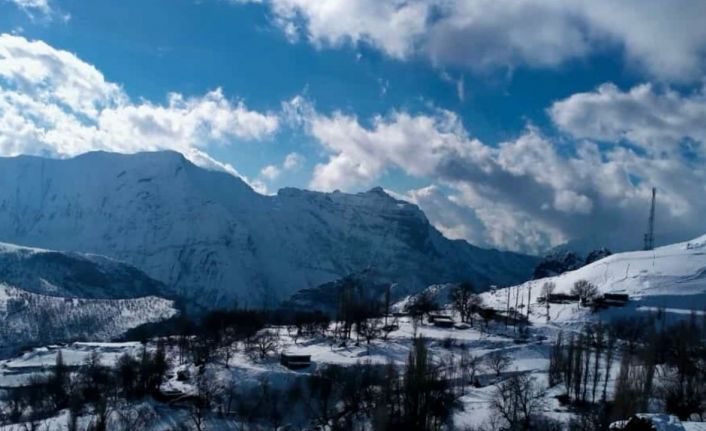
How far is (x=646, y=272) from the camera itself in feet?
515

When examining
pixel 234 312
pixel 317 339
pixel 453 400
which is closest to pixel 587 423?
pixel 453 400

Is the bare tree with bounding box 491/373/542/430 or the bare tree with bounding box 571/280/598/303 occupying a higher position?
the bare tree with bounding box 571/280/598/303

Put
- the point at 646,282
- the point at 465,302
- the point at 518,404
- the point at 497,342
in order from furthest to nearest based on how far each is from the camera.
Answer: the point at 646,282 < the point at 465,302 < the point at 497,342 < the point at 518,404

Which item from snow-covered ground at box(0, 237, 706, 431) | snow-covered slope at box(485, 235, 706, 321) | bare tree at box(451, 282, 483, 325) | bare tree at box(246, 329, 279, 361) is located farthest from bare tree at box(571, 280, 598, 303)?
bare tree at box(246, 329, 279, 361)

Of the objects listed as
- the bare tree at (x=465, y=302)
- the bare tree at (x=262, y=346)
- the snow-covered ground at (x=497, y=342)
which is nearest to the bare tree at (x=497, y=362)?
the snow-covered ground at (x=497, y=342)

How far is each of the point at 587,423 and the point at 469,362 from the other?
102ft

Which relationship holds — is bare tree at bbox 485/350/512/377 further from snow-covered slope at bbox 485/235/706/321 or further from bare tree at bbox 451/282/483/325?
snow-covered slope at bbox 485/235/706/321

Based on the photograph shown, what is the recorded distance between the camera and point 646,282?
5871 inches

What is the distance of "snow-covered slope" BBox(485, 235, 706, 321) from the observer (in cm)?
13200

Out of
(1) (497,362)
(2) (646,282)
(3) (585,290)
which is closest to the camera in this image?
(1) (497,362)

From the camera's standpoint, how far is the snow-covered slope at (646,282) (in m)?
132

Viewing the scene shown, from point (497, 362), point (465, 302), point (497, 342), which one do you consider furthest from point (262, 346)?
point (465, 302)

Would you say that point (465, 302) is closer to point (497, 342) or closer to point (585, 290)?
point (585, 290)

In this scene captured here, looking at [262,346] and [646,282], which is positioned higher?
[646,282]
